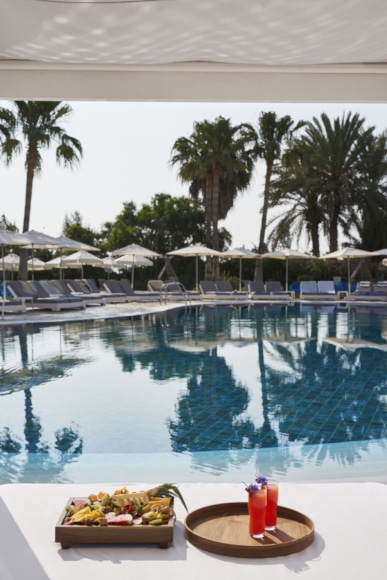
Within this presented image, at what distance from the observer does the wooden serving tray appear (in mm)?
2838

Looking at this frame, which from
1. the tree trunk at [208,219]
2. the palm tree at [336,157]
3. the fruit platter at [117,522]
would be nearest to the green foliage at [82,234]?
the tree trunk at [208,219]

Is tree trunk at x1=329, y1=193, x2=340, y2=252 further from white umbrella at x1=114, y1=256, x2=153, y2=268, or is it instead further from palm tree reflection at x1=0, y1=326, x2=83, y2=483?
palm tree reflection at x1=0, y1=326, x2=83, y2=483

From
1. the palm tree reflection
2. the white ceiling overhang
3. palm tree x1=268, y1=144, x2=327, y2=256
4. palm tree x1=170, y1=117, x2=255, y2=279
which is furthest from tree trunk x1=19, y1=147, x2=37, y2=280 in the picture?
the white ceiling overhang

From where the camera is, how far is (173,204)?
38.3m

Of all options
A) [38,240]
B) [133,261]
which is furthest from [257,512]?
[133,261]

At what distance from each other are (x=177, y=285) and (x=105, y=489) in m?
23.6

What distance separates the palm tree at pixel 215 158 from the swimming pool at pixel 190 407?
17.6 metres

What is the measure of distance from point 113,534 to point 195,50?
241 centimetres

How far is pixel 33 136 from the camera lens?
2416 cm

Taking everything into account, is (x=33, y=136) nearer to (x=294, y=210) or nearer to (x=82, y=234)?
(x=294, y=210)

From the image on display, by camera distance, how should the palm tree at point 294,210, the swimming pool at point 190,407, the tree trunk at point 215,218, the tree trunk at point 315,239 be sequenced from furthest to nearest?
the tree trunk at point 315,239 → the palm tree at point 294,210 → the tree trunk at point 215,218 → the swimming pool at point 190,407

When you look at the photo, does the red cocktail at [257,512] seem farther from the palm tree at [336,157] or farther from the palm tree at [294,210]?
the palm tree at [294,210]

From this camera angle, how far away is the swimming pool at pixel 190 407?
5.65 meters

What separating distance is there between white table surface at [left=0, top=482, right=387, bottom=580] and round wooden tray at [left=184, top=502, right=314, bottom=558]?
0.11 ft
